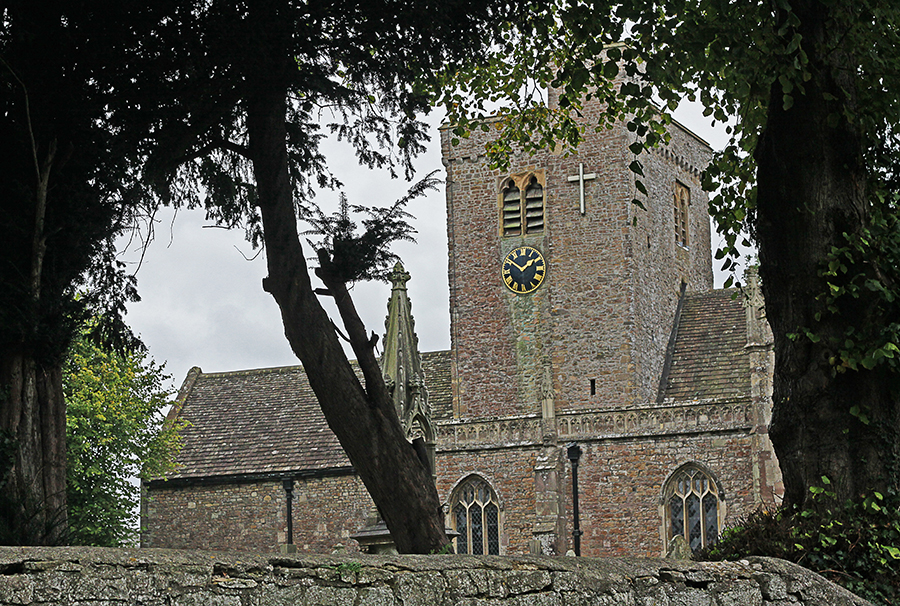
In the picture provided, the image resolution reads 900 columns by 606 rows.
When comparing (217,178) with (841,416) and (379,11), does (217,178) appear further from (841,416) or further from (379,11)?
(841,416)

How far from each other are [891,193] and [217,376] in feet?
123

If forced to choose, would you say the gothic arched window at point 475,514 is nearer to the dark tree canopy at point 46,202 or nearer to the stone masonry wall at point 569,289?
the stone masonry wall at point 569,289

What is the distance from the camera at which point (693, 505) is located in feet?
118

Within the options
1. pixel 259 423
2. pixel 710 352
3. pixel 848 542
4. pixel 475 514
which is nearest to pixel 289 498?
pixel 475 514

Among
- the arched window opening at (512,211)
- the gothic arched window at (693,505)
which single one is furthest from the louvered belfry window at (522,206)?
the gothic arched window at (693,505)

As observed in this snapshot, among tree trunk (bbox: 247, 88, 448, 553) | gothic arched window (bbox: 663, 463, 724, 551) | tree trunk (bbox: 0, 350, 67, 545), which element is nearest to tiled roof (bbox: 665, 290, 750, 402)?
gothic arched window (bbox: 663, 463, 724, 551)

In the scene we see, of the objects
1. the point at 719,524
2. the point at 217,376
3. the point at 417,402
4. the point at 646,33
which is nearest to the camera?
the point at 646,33

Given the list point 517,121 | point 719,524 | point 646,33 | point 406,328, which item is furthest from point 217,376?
point 646,33

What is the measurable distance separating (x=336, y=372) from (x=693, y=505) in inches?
1094

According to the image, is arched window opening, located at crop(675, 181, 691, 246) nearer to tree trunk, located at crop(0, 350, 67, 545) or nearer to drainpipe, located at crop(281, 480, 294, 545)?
drainpipe, located at crop(281, 480, 294, 545)

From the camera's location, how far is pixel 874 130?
398 inches

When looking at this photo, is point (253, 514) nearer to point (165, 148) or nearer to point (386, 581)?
point (165, 148)

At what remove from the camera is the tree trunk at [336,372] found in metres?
9.66

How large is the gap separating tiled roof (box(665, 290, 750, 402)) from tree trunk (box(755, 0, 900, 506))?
27.1 meters
